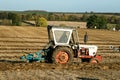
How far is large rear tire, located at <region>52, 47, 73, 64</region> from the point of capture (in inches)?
671

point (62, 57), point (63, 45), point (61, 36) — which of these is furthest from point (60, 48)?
point (61, 36)

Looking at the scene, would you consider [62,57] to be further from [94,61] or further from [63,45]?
[94,61]

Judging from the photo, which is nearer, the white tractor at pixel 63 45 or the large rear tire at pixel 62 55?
the large rear tire at pixel 62 55

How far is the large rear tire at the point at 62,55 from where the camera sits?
17.0 m

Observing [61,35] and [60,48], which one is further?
[61,35]

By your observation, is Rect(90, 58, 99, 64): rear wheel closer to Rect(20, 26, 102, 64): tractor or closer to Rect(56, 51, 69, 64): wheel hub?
Rect(20, 26, 102, 64): tractor

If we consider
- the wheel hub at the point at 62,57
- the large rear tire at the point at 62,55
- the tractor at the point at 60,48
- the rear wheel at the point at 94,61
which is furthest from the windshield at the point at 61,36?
the rear wheel at the point at 94,61

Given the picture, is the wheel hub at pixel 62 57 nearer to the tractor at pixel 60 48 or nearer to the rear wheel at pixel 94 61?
the tractor at pixel 60 48

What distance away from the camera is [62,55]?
17.2m

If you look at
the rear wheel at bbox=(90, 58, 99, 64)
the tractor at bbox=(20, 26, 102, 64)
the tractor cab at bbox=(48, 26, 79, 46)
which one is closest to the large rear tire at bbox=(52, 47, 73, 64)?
the tractor at bbox=(20, 26, 102, 64)

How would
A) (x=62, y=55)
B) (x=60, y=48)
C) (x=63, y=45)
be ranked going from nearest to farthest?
(x=60, y=48), (x=62, y=55), (x=63, y=45)

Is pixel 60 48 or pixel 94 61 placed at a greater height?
pixel 60 48

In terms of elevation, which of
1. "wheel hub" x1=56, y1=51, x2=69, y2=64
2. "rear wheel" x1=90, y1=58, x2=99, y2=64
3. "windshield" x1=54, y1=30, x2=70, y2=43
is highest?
"windshield" x1=54, y1=30, x2=70, y2=43

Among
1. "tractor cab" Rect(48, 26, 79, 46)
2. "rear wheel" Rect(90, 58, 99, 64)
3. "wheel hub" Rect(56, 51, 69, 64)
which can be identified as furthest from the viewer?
"rear wheel" Rect(90, 58, 99, 64)
